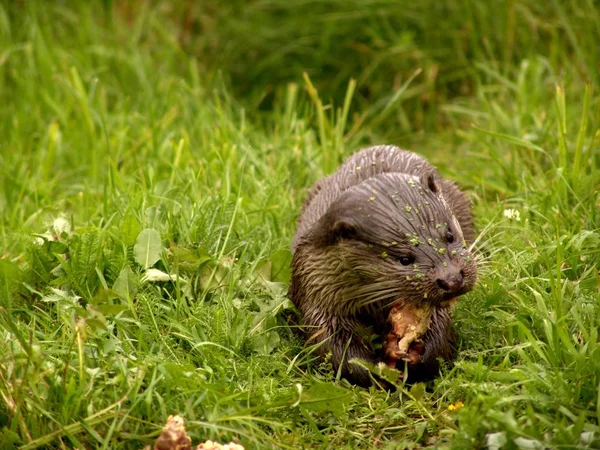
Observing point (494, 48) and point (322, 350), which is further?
point (494, 48)

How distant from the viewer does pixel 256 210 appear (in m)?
4.54

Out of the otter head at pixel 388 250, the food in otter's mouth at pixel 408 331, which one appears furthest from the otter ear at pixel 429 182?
the food in otter's mouth at pixel 408 331

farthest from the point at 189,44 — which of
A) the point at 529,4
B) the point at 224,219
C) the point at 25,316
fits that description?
the point at 25,316

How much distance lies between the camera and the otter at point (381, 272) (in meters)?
3.55

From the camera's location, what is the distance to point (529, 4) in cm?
636

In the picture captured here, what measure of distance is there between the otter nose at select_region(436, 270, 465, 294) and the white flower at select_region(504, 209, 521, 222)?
104 centimetres

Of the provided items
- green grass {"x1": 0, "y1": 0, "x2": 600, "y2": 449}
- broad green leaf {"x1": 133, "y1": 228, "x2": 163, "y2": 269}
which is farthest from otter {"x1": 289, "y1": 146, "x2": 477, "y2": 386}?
broad green leaf {"x1": 133, "y1": 228, "x2": 163, "y2": 269}

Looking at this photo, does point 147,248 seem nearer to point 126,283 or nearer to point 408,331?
point 126,283

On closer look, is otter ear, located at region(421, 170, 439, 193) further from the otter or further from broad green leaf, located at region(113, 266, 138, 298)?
broad green leaf, located at region(113, 266, 138, 298)

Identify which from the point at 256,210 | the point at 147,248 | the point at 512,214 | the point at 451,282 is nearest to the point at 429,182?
the point at 451,282

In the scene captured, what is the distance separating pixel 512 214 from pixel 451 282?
1.13 metres

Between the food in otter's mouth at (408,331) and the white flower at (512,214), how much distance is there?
37.1 inches

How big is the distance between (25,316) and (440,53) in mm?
A: 3752

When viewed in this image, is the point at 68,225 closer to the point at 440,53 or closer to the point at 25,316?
the point at 25,316
